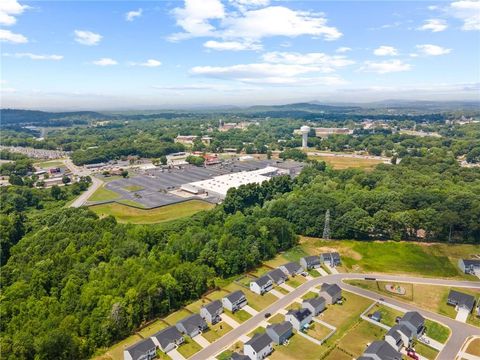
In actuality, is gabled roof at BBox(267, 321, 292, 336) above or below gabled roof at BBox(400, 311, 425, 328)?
below

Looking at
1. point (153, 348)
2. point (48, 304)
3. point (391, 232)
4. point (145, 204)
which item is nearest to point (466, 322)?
point (391, 232)

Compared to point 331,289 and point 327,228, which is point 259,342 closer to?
point 331,289

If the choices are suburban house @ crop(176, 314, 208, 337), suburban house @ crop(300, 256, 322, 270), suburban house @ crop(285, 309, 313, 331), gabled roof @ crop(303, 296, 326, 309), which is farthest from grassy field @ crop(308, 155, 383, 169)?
suburban house @ crop(176, 314, 208, 337)

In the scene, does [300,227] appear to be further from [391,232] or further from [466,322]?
[466,322]

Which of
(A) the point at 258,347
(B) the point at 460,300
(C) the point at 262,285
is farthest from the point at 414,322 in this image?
(C) the point at 262,285

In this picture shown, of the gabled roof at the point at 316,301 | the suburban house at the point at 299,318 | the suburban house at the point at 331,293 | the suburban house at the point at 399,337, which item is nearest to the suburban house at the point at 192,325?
the suburban house at the point at 299,318

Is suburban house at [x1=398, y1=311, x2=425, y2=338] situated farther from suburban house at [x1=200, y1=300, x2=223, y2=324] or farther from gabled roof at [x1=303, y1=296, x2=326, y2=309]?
suburban house at [x1=200, y1=300, x2=223, y2=324]
